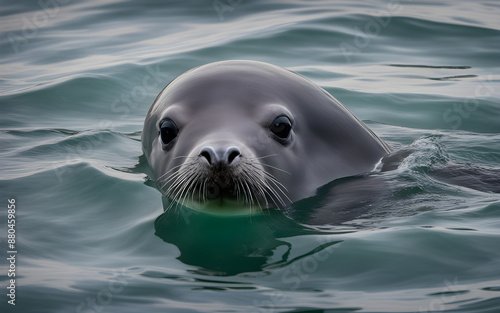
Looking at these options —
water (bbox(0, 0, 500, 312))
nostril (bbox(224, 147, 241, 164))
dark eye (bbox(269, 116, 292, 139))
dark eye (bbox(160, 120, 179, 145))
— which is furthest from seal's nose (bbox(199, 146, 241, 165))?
dark eye (bbox(160, 120, 179, 145))

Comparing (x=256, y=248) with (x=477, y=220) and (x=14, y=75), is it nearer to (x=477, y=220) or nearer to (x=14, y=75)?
(x=477, y=220)

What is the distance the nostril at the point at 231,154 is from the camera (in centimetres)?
421

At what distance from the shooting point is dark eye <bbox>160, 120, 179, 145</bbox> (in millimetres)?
5066

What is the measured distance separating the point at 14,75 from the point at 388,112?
495 cm

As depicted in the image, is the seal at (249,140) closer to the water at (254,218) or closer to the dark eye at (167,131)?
the dark eye at (167,131)

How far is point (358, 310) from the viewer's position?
11.2 feet

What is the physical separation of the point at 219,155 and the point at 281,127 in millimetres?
831

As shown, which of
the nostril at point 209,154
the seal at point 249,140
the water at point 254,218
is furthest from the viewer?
→ the seal at point 249,140

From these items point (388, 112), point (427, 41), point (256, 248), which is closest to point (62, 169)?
point (256, 248)

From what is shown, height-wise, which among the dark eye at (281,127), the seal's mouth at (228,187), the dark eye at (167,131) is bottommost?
the seal's mouth at (228,187)

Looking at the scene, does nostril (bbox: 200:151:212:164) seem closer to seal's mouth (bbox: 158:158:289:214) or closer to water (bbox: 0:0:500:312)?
seal's mouth (bbox: 158:158:289:214)

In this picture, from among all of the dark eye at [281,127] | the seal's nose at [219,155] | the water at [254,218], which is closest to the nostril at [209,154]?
the seal's nose at [219,155]

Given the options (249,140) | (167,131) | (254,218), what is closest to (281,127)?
(249,140)

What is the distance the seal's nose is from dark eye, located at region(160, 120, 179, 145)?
2.79 ft
